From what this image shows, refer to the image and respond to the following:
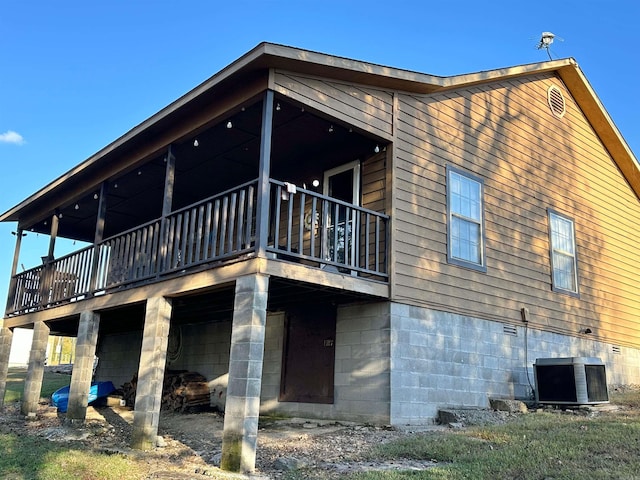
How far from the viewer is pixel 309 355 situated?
987 cm

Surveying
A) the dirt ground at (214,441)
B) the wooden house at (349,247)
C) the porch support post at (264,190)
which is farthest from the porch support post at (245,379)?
the porch support post at (264,190)

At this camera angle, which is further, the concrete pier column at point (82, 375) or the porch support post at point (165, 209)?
the concrete pier column at point (82, 375)

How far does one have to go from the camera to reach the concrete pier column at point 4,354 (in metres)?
13.5

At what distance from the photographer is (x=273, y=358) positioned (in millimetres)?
10594

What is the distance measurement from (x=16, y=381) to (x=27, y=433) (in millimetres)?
14529

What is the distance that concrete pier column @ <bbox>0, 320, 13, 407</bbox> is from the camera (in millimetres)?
13500

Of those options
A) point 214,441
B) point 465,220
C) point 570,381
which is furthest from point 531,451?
point 465,220

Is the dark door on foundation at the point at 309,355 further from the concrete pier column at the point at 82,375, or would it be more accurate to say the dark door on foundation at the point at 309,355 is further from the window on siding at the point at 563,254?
the window on siding at the point at 563,254

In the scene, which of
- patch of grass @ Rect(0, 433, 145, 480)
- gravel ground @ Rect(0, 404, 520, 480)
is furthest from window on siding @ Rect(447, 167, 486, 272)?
patch of grass @ Rect(0, 433, 145, 480)

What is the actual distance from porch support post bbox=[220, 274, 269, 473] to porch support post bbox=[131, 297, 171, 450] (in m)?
2.14

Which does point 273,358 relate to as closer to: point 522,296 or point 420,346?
point 420,346

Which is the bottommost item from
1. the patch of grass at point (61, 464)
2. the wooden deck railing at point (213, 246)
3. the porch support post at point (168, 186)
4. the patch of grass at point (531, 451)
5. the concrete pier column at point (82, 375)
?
the patch of grass at point (61, 464)

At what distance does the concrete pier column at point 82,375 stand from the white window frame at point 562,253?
920 centimetres

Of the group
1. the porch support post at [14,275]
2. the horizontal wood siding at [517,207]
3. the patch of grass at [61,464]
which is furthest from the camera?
the porch support post at [14,275]
